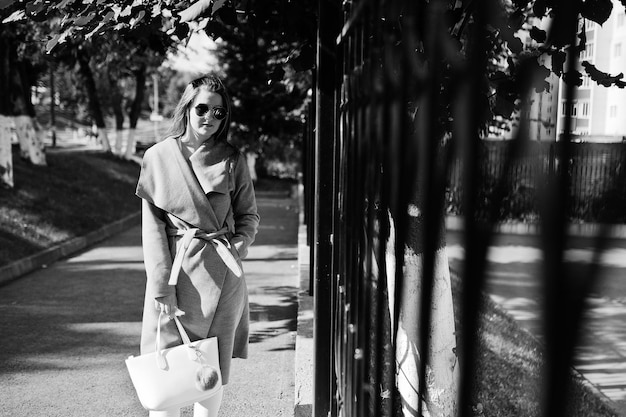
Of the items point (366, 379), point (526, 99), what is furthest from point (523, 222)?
point (366, 379)

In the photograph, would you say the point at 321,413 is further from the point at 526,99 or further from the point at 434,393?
the point at 526,99

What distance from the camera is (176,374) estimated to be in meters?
3.27

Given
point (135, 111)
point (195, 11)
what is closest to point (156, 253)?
point (195, 11)

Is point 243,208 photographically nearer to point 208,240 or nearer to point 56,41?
point 208,240

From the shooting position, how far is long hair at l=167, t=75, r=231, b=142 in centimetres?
347

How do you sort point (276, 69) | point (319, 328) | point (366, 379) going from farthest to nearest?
point (276, 69), point (319, 328), point (366, 379)

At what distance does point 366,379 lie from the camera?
6.56ft

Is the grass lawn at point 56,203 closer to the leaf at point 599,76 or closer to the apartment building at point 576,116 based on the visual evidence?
the leaf at point 599,76

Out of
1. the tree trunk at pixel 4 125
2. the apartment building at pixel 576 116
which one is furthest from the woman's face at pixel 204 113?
the tree trunk at pixel 4 125

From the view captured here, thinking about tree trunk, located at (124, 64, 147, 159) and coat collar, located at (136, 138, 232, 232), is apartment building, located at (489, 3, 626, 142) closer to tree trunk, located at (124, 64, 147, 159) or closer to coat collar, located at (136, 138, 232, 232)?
coat collar, located at (136, 138, 232, 232)

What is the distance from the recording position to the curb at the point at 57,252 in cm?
883

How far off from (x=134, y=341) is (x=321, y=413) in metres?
3.01

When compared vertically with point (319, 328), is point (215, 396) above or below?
below

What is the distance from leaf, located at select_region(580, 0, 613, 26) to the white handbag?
2133 millimetres
